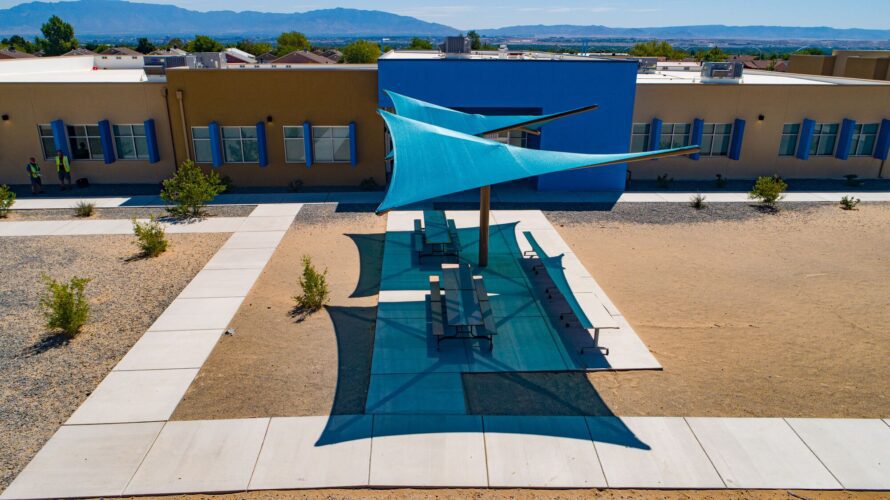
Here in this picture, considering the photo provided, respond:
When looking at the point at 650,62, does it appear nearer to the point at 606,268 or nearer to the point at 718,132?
the point at 718,132

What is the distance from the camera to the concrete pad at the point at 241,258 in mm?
13898

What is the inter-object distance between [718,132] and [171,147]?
→ 20462 millimetres

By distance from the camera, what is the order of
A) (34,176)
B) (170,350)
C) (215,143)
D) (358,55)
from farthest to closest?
(358,55) → (215,143) → (34,176) → (170,350)

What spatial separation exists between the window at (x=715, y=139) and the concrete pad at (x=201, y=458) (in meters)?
20.3

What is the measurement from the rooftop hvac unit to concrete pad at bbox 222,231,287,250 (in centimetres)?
1768

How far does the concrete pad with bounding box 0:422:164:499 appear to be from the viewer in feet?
23.0

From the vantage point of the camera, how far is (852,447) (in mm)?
7887

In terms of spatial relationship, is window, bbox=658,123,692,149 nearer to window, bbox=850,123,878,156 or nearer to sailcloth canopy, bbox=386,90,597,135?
window, bbox=850,123,878,156

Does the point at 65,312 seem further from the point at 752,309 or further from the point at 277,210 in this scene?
the point at 752,309

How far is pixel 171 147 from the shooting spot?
21.0 meters

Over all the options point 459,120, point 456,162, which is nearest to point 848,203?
point 459,120

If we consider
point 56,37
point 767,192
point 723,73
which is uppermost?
point 56,37

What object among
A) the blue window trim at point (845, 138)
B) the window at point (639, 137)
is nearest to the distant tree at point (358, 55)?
the window at point (639, 137)

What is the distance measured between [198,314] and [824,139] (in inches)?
926
